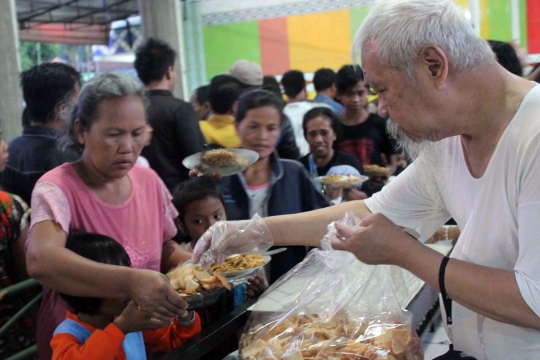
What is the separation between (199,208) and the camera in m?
2.38

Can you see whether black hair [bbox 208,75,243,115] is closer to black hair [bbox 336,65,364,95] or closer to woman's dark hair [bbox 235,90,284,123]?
black hair [bbox 336,65,364,95]

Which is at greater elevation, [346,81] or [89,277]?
[346,81]

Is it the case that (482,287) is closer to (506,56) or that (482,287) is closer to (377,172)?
(506,56)

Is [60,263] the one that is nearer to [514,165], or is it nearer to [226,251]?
[226,251]

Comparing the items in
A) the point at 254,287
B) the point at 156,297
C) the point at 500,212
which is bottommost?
the point at 254,287

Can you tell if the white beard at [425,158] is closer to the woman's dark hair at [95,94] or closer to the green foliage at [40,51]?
the woman's dark hair at [95,94]

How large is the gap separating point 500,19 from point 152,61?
3991mm

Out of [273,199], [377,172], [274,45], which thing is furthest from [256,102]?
[274,45]

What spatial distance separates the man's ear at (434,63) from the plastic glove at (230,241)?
72cm

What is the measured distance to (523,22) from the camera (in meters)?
5.80

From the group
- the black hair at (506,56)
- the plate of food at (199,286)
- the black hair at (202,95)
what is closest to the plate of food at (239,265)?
the plate of food at (199,286)

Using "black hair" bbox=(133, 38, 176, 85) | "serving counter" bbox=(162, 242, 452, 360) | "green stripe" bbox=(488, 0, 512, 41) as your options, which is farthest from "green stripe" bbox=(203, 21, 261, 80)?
"serving counter" bbox=(162, 242, 452, 360)

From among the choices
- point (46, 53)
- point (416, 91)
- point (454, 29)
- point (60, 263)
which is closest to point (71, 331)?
point (60, 263)

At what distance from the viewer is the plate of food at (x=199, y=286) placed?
1.59 metres
